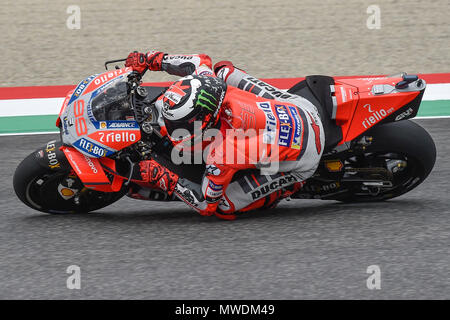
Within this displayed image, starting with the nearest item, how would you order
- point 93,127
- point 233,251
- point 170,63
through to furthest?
point 233,251
point 93,127
point 170,63

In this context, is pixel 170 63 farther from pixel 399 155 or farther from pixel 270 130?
pixel 399 155

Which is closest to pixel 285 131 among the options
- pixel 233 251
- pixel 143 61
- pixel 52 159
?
pixel 233 251

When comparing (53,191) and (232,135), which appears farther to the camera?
(53,191)

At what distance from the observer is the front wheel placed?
16.8 feet

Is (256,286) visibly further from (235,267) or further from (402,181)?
(402,181)

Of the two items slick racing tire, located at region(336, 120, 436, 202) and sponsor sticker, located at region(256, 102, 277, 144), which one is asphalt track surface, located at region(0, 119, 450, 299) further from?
sponsor sticker, located at region(256, 102, 277, 144)

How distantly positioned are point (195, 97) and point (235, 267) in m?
1.02

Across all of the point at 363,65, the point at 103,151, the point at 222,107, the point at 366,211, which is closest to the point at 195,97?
the point at 222,107

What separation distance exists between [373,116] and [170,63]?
136cm

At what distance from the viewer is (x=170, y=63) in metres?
5.22

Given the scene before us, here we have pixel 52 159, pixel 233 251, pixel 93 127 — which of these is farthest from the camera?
pixel 52 159

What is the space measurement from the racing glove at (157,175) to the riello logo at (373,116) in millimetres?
1264

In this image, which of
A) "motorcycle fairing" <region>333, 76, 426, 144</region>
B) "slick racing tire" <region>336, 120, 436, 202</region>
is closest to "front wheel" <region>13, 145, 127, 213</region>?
"motorcycle fairing" <region>333, 76, 426, 144</region>

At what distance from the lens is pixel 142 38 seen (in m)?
11.1
